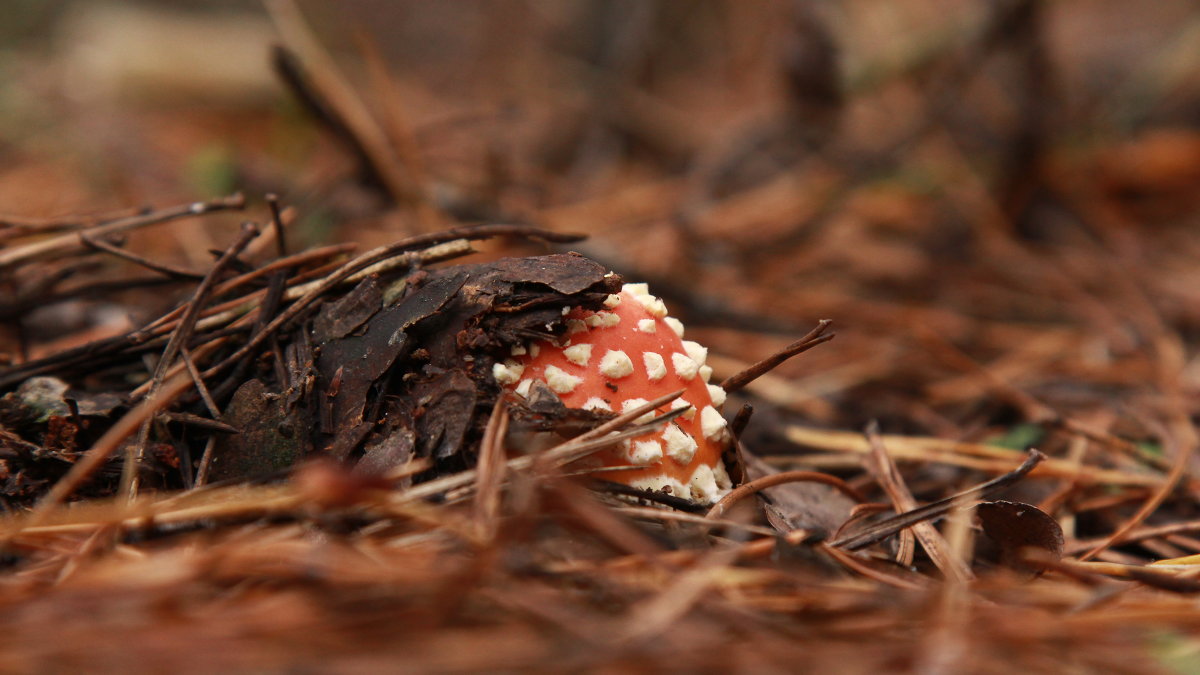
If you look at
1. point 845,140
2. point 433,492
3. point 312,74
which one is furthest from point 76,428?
point 845,140

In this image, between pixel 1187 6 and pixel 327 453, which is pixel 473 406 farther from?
pixel 1187 6

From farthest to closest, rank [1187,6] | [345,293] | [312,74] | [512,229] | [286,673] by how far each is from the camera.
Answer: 1. [1187,6]
2. [312,74]
3. [512,229]
4. [345,293]
5. [286,673]

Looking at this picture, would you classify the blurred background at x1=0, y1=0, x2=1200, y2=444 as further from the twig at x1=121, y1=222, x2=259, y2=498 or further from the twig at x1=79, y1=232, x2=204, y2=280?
the twig at x1=121, y1=222, x2=259, y2=498

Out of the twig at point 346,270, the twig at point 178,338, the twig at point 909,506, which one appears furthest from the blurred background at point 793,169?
the twig at point 909,506

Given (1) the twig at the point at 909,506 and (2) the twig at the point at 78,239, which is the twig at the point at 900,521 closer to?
(1) the twig at the point at 909,506

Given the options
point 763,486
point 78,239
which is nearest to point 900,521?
point 763,486

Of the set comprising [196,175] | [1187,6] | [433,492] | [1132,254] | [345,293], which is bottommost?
[433,492]

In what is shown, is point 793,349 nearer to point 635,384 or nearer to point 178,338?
point 635,384
